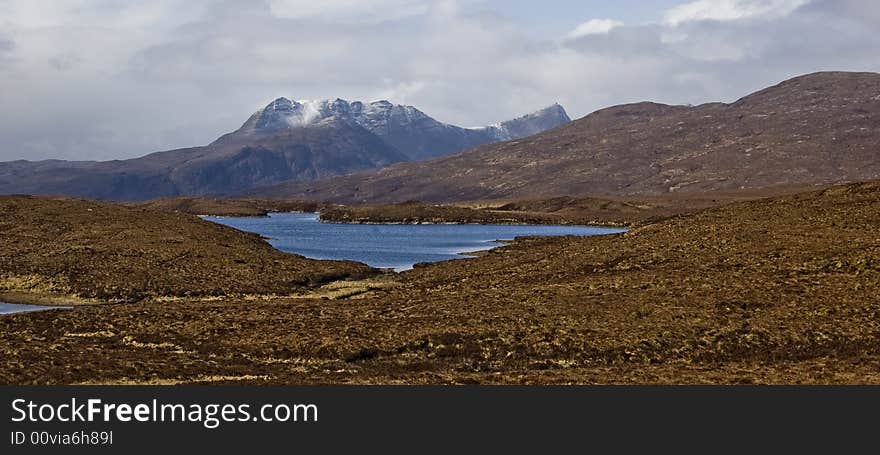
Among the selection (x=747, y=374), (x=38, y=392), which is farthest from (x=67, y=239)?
(x=747, y=374)

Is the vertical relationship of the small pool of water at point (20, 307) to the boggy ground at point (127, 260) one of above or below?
below

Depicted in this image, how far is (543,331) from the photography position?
1606 inches

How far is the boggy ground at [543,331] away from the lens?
3319 cm

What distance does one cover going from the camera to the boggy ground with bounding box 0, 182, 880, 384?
3319 centimetres

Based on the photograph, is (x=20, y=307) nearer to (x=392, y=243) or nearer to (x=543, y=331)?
(x=543, y=331)

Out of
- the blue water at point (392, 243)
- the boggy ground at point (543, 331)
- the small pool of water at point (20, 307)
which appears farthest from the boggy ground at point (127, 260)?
the blue water at point (392, 243)

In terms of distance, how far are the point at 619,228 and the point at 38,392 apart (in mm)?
147299

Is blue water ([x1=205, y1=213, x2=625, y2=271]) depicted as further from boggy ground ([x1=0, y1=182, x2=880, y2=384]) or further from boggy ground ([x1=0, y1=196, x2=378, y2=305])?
boggy ground ([x1=0, y1=182, x2=880, y2=384])

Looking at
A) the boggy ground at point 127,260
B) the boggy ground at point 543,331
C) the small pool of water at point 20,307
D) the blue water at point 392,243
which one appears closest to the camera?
the boggy ground at point 543,331

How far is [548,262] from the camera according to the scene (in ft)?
228

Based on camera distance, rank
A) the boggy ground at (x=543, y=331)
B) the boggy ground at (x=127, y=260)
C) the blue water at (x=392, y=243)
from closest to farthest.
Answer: the boggy ground at (x=543, y=331)
the boggy ground at (x=127, y=260)
the blue water at (x=392, y=243)

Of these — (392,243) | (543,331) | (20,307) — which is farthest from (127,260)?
(392,243)

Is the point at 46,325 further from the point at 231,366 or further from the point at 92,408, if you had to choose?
the point at 92,408

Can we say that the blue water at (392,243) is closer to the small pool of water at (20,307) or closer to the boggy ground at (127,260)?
the boggy ground at (127,260)
